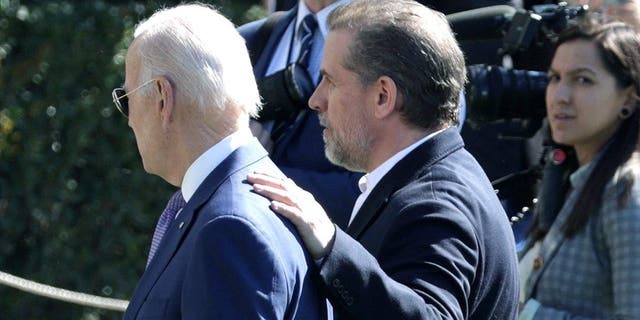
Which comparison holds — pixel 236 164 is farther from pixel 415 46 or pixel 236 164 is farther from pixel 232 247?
pixel 415 46

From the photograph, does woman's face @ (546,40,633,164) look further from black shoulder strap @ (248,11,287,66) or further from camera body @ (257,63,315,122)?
black shoulder strap @ (248,11,287,66)

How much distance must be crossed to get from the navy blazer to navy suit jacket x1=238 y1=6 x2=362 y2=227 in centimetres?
75

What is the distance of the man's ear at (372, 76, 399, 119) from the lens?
295cm

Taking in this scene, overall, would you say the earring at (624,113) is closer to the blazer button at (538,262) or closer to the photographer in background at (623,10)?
the photographer in background at (623,10)

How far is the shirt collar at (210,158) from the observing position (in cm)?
270

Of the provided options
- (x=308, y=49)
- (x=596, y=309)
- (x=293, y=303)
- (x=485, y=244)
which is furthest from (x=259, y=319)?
(x=308, y=49)

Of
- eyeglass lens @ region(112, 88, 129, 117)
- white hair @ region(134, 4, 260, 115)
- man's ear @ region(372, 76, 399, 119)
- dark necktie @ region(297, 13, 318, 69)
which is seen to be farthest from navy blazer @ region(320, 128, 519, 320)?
dark necktie @ region(297, 13, 318, 69)

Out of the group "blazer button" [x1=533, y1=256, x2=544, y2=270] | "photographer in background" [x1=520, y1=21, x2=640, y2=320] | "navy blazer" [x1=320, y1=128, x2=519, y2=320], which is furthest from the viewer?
"blazer button" [x1=533, y1=256, x2=544, y2=270]

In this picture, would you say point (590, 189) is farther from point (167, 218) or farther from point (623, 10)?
point (167, 218)

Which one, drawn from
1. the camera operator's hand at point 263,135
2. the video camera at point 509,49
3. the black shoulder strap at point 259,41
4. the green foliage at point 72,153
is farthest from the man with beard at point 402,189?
the green foliage at point 72,153

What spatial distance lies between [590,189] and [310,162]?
0.82 metres

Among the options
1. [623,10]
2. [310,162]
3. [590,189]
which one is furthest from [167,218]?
[623,10]

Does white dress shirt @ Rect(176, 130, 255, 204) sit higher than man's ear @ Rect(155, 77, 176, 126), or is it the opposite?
man's ear @ Rect(155, 77, 176, 126)

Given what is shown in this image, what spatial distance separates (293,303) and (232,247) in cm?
17
